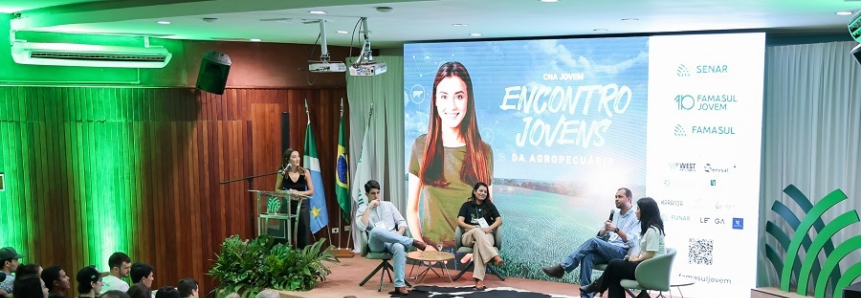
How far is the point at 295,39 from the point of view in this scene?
9.55 meters

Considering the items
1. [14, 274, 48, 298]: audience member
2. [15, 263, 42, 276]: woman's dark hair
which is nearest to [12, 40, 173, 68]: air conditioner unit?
[15, 263, 42, 276]: woman's dark hair

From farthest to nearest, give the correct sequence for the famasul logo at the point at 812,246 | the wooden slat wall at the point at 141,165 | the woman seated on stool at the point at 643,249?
the wooden slat wall at the point at 141,165 < the famasul logo at the point at 812,246 < the woman seated on stool at the point at 643,249

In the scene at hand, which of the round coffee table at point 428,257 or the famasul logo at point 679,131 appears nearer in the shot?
the famasul logo at point 679,131

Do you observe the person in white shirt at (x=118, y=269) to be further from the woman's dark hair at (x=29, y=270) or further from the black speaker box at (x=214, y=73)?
the black speaker box at (x=214, y=73)

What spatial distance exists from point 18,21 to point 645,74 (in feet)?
18.9

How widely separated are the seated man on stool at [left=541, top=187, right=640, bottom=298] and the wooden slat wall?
154 inches

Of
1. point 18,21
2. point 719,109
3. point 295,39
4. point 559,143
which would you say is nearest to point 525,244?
point 559,143

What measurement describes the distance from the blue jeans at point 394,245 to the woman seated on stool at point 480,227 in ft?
1.97

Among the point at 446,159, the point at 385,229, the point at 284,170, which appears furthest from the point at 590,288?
the point at 284,170

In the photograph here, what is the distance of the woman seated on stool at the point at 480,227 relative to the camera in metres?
8.69

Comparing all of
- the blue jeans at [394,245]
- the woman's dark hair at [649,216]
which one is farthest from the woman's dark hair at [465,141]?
the woman's dark hair at [649,216]

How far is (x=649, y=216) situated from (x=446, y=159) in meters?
2.82

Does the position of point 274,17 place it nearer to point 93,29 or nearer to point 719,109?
point 93,29

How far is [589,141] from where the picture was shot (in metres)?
8.79
